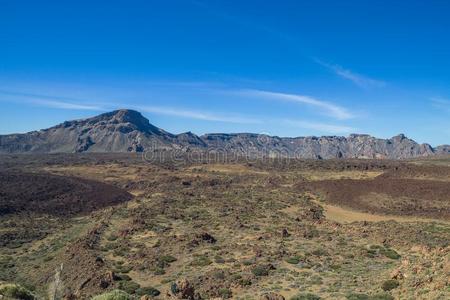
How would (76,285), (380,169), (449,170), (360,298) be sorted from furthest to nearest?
(380,169)
(449,170)
(76,285)
(360,298)

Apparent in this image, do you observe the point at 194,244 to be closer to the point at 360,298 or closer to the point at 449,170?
the point at 360,298

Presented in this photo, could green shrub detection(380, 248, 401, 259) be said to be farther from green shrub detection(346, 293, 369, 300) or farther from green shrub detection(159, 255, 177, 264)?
green shrub detection(159, 255, 177, 264)

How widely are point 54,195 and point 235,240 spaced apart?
49.9 meters

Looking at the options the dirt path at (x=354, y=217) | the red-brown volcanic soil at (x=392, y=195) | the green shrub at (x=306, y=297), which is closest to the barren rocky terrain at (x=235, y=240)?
the green shrub at (x=306, y=297)

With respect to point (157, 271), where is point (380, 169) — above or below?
above

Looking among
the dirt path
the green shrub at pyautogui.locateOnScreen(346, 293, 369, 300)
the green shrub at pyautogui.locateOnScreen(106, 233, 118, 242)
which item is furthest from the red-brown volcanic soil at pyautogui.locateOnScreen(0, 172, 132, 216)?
the green shrub at pyautogui.locateOnScreen(346, 293, 369, 300)

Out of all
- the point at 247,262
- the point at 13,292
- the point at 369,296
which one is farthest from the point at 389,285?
the point at 13,292

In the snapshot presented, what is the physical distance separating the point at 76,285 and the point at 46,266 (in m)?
7.99

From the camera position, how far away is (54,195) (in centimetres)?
7738

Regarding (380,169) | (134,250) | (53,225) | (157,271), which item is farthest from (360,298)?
(380,169)

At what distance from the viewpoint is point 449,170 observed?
8138 centimetres

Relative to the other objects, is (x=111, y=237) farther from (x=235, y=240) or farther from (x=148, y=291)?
(x=148, y=291)

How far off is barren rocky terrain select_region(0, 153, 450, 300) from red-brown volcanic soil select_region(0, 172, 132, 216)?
205 millimetres

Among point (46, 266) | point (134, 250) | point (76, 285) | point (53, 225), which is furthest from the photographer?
point (53, 225)
